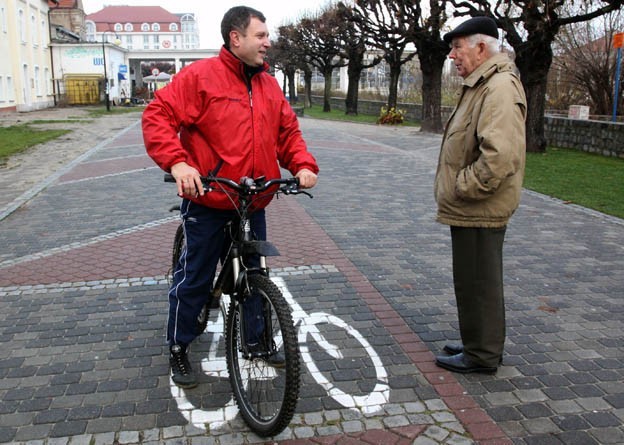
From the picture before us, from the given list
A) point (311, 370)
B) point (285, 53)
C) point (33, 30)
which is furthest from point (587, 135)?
point (33, 30)

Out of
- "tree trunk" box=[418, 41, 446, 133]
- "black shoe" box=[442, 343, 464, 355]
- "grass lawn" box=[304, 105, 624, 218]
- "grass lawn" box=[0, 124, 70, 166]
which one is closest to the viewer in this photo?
"black shoe" box=[442, 343, 464, 355]

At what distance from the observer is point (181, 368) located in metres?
3.74

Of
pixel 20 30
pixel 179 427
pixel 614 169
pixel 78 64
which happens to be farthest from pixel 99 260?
pixel 78 64

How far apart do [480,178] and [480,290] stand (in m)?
0.76

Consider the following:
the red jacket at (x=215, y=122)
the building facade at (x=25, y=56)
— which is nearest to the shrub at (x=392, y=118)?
the building facade at (x=25, y=56)

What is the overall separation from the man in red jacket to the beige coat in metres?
0.82

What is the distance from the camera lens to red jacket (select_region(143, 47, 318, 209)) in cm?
323

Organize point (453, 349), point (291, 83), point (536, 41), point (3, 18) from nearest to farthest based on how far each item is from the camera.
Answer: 1. point (453, 349)
2. point (536, 41)
3. point (3, 18)
4. point (291, 83)

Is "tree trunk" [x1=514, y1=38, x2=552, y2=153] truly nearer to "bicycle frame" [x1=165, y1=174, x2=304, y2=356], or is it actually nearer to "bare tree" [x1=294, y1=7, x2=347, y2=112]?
"bicycle frame" [x1=165, y1=174, x2=304, y2=356]

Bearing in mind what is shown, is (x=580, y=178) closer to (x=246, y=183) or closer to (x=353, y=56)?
(x=246, y=183)

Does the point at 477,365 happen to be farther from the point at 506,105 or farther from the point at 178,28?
the point at 178,28

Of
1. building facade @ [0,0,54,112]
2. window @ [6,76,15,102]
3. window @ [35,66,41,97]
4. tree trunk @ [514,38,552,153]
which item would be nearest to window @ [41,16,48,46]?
building facade @ [0,0,54,112]

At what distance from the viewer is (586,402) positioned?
355 centimetres

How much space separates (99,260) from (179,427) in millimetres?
3545
